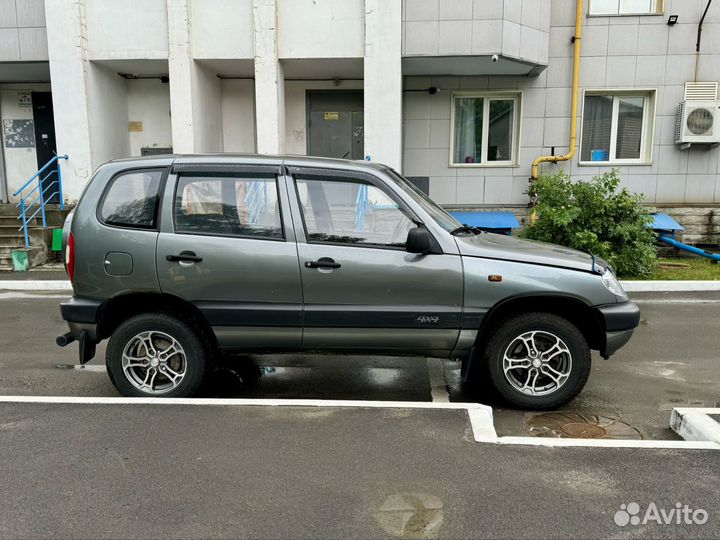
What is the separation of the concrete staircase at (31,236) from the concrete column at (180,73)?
2.97 meters

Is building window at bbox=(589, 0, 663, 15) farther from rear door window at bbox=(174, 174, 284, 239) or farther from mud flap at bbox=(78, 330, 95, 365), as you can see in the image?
mud flap at bbox=(78, 330, 95, 365)

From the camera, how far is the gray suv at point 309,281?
4324 mm

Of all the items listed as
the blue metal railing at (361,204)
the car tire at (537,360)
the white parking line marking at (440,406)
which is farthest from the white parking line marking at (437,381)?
the blue metal railing at (361,204)

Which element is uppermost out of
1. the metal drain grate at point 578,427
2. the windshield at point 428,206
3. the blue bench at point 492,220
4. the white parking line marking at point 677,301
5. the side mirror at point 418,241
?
the windshield at point 428,206

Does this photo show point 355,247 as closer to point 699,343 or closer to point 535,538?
point 535,538

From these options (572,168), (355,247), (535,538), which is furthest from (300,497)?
(572,168)

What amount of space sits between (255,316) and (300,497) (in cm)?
164

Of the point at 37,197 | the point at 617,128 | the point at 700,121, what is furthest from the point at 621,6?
the point at 37,197

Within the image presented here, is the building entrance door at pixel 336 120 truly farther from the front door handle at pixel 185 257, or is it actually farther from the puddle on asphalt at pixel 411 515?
the puddle on asphalt at pixel 411 515

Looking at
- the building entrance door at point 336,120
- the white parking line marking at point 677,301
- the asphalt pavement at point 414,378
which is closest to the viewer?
the asphalt pavement at point 414,378

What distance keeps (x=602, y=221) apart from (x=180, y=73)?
8.14 metres

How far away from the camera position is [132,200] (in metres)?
4.55

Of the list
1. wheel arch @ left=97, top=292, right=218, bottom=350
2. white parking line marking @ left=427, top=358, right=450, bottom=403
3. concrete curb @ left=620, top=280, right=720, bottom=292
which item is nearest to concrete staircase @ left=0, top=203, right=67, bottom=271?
wheel arch @ left=97, top=292, right=218, bottom=350

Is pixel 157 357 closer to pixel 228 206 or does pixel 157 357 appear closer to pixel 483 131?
pixel 228 206
